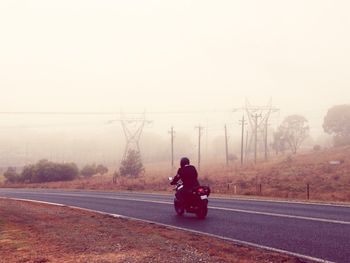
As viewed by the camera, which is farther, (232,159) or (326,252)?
(232,159)

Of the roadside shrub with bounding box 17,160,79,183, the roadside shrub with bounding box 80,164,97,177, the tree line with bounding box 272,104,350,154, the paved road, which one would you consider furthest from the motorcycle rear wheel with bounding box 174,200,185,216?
the tree line with bounding box 272,104,350,154

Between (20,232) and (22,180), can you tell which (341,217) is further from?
(22,180)

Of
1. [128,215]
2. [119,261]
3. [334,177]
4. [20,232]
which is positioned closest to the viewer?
[119,261]

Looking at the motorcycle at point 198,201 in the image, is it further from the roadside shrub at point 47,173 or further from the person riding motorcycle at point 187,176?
the roadside shrub at point 47,173

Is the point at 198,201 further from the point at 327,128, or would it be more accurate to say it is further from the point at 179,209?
the point at 327,128

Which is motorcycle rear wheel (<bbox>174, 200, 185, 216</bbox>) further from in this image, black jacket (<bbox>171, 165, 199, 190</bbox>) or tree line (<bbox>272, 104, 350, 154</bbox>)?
tree line (<bbox>272, 104, 350, 154</bbox>)

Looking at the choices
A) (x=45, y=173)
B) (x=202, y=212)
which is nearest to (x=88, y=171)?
(x=45, y=173)

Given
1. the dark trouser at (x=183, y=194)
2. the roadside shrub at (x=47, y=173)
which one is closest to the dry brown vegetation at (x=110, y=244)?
the dark trouser at (x=183, y=194)

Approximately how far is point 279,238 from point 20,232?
7.11 metres

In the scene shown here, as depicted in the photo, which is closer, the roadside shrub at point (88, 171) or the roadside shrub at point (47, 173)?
the roadside shrub at point (47, 173)

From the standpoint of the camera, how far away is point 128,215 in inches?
602

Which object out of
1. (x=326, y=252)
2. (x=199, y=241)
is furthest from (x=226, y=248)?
(x=326, y=252)

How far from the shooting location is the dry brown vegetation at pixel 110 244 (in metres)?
7.98

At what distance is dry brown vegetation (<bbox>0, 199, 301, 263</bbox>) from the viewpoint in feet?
26.2
